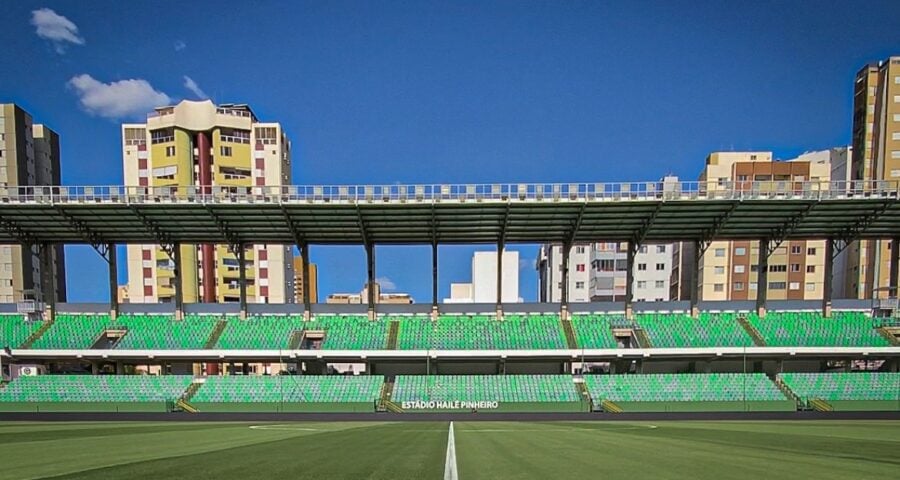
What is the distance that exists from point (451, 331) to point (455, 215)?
10368 millimetres

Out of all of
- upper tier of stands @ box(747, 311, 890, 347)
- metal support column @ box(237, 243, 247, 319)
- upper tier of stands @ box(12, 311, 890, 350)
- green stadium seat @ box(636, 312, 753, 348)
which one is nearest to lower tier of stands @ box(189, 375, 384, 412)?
upper tier of stands @ box(12, 311, 890, 350)

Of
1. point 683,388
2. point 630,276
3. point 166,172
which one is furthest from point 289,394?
point 166,172

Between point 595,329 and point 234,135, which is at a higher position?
point 234,135

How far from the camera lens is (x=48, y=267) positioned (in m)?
36.9

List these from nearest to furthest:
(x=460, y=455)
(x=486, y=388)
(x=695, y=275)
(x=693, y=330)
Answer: (x=460, y=455) → (x=486, y=388) → (x=693, y=330) → (x=695, y=275)

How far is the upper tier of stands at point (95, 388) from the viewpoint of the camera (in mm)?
31688

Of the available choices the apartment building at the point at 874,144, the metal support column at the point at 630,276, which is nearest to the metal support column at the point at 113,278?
the metal support column at the point at 630,276

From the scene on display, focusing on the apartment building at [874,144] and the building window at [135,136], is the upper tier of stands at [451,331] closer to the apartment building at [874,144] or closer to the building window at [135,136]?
the apartment building at [874,144]

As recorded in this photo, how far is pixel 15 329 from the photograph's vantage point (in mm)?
36281

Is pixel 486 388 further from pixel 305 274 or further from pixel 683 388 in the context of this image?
pixel 305 274

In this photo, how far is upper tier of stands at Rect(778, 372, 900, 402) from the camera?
30.9 metres

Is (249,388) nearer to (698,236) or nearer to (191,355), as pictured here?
(191,355)

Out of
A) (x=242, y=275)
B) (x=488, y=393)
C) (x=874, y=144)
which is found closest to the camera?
(x=488, y=393)

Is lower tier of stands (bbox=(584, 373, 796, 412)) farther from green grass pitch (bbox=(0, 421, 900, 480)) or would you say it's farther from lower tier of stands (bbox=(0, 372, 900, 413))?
green grass pitch (bbox=(0, 421, 900, 480))
